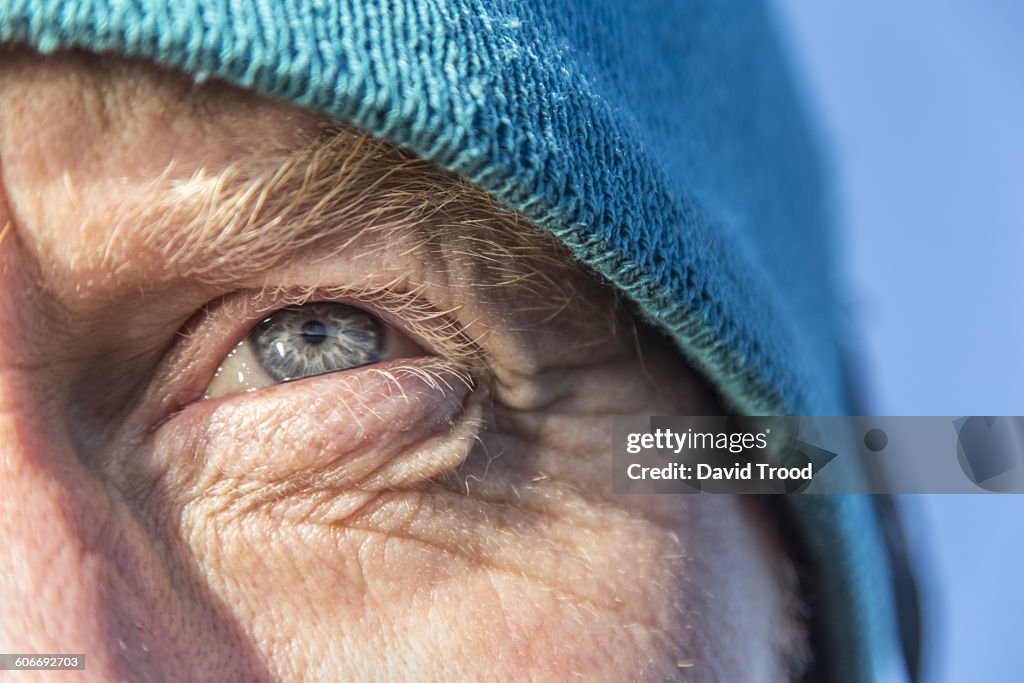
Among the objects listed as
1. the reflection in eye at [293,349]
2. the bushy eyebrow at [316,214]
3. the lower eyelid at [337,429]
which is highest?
the bushy eyebrow at [316,214]

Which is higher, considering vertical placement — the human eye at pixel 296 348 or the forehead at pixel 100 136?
the forehead at pixel 100 136

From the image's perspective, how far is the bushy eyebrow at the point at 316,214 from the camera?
2.29 ft

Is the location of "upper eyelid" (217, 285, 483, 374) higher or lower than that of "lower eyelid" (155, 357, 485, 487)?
higher

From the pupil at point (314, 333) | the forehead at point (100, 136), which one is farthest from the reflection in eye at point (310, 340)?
the forehead at point (100, 136)

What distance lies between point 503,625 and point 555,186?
0.37 metres

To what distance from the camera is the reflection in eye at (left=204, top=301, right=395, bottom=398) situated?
0.84 meters

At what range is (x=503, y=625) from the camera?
2.55 feet

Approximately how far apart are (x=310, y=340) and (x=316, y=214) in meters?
0.15

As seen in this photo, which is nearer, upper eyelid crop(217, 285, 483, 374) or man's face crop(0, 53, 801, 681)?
man's face crop(0, 53, 801, 681)

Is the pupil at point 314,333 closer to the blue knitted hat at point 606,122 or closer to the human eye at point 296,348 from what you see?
the human eye at point 296,348

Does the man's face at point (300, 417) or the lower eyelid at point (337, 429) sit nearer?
the man's face at point (300, 417)

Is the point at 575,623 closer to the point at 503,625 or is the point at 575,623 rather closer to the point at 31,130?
the point at 503,625

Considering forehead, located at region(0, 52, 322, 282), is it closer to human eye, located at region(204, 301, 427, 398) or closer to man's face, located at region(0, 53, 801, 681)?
man's face, located at region(0, 53, 801, 681)

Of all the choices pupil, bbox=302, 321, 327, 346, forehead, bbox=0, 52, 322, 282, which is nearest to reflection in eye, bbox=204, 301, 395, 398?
pupil, bbox=302, 321, 327, 346
